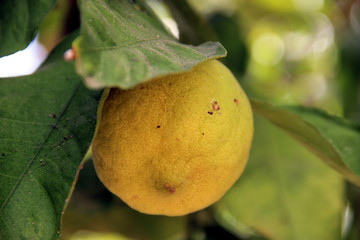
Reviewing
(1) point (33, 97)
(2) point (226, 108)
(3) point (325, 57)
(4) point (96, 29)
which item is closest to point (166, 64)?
(4) point (96, 29)

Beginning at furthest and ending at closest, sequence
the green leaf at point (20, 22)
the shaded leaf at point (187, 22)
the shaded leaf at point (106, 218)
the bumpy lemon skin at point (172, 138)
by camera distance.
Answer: the shaded leaf at point (106, 218)
the shaded leaf at point (187, 22)
the green leaf at point (20, 22)
the bumpy lemon skin at point (172, 138)

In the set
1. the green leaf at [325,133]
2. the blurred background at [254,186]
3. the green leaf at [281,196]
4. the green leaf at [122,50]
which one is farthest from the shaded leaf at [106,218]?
the green leaf at [122,50]

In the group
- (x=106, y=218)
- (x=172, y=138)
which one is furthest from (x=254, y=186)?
(x=172, y=138)

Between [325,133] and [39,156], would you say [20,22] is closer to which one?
[39,156]

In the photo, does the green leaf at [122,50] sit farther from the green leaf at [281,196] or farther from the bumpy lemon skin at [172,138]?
the green leaf at [281,196]

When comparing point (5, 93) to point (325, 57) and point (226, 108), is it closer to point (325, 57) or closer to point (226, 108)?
point (226, 108)

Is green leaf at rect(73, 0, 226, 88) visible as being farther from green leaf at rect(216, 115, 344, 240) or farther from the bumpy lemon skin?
green leaf at rect(216, 115, 344, 240)

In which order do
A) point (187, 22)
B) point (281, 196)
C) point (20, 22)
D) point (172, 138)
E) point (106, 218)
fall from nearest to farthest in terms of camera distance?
point (172, 138) → point (20, 22) → point (187, 22) → point (281, 196) → point (106, 218)
